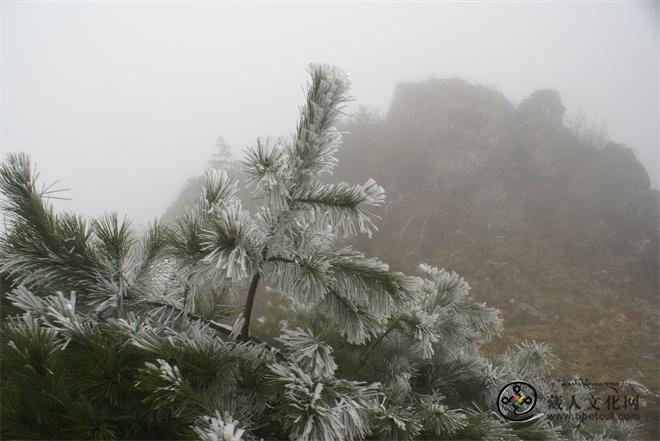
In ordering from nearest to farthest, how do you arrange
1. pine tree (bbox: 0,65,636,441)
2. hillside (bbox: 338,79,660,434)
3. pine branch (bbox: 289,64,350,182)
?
1. pine tree (bbox: 0,65,636,441)
2. pine branch (bbox: 289,64,350,182)
3. hillside (bbox: 338,79,660,434)

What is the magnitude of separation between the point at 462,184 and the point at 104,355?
1515 cm

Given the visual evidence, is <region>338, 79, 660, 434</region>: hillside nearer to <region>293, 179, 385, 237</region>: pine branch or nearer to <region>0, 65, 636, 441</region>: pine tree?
<region>0, 65, 636, 441</region>: pine tree

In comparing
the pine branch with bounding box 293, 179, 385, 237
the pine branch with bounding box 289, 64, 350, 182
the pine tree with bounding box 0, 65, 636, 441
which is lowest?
the pine tree with bounding box 0, 65, 636, 441

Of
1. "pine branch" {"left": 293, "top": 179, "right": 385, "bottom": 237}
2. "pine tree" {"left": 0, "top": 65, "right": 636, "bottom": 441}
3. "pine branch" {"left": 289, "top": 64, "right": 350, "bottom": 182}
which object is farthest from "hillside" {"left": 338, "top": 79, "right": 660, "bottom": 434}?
"pine branch" {"left": 289, "top": 64, "right": 350, "bottom": 182}

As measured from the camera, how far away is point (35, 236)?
140cm

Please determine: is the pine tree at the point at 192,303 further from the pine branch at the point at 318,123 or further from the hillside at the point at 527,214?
the hillside at the point at 527,214

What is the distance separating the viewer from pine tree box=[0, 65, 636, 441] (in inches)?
40.8

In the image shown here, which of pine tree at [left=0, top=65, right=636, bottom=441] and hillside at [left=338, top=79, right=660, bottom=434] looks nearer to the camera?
pine tree at [left=0, top=65, right=636, bottom=441]

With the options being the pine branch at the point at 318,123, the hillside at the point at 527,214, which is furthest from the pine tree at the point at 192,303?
the hillside at the point at 527,214

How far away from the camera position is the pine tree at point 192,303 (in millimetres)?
1035

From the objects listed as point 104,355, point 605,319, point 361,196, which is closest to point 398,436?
point 361,196

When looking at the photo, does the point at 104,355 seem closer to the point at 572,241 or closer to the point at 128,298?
the point at 128,298

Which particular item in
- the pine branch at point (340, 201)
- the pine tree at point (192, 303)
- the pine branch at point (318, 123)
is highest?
the pine branch at point (318, 123)

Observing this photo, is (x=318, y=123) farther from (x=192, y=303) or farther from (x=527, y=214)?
(x=527, y=214)
